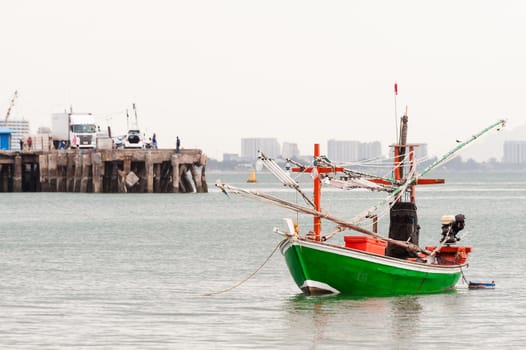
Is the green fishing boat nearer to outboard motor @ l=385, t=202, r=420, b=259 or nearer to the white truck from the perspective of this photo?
outboard motor @ l=385, t=202, r=420, b=259

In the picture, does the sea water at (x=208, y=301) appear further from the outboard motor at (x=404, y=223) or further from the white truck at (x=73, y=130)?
the white truck at (x=73, y=130)

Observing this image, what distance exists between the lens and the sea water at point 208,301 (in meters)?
25.8

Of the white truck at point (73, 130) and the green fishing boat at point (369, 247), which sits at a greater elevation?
the white truck at point (73, 130)

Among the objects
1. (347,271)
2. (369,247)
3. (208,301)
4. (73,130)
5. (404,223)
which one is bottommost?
(208,301)

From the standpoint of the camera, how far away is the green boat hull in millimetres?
30531

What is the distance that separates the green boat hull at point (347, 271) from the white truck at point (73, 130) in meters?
83.9

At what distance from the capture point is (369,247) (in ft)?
104

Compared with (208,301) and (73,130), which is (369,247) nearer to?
(208,301)

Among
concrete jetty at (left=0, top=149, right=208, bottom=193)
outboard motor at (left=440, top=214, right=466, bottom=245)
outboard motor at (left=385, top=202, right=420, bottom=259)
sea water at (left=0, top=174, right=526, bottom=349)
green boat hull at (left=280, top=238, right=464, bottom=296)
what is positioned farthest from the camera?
concrete jetty at (left=0, top=149, right=208, bottom=193)

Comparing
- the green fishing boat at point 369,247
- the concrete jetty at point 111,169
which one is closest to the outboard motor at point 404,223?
the green fishing boat at point 369,247

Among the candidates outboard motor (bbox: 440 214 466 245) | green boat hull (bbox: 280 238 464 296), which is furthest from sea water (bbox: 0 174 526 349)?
outboard motor (bbox: 440 214 466 245)

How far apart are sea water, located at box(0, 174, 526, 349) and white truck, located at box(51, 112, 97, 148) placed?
5214 centimetres

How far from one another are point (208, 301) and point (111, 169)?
72.3m

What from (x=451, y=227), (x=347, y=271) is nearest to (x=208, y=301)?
(x=347, y=271)
